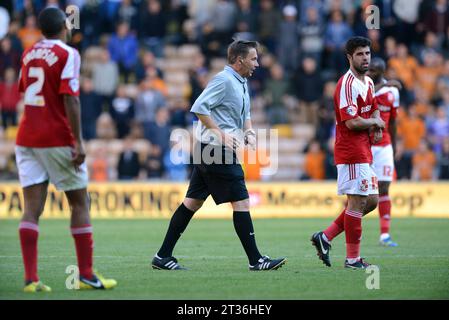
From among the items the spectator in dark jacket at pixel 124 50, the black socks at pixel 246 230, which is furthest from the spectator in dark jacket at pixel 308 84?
the black socks at pixel 246 230

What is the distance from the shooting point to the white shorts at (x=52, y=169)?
358 inches

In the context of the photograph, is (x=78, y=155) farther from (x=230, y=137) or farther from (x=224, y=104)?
(x=224, y=104)

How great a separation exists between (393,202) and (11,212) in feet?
27.2

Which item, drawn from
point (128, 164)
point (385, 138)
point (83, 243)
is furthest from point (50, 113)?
point (128, 164)

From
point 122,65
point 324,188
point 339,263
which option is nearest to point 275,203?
point 324,188

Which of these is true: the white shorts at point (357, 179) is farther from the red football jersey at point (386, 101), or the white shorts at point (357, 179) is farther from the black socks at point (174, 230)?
the red football jersey at point (386, 101)

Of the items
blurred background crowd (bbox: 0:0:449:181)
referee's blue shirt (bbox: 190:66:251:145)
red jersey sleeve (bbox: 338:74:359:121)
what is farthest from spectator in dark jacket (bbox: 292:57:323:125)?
referee's blue shirt (bbox: 190:66:251:145)

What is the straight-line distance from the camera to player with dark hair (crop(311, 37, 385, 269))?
1123 cm

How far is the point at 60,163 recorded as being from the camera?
29.9ft

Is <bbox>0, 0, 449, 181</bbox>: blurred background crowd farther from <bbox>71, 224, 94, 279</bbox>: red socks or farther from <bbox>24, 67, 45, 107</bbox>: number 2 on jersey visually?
<bbox>24, 67, 45, 107</bbox>: number 2 on jersey

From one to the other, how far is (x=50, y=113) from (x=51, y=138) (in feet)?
0.74

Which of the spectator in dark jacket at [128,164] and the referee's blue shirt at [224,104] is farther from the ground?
the referee's blue shirt at [224,104]

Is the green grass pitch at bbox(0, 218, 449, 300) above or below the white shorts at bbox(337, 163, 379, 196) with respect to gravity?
below

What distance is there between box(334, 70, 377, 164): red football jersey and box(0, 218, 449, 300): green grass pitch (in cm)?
128
